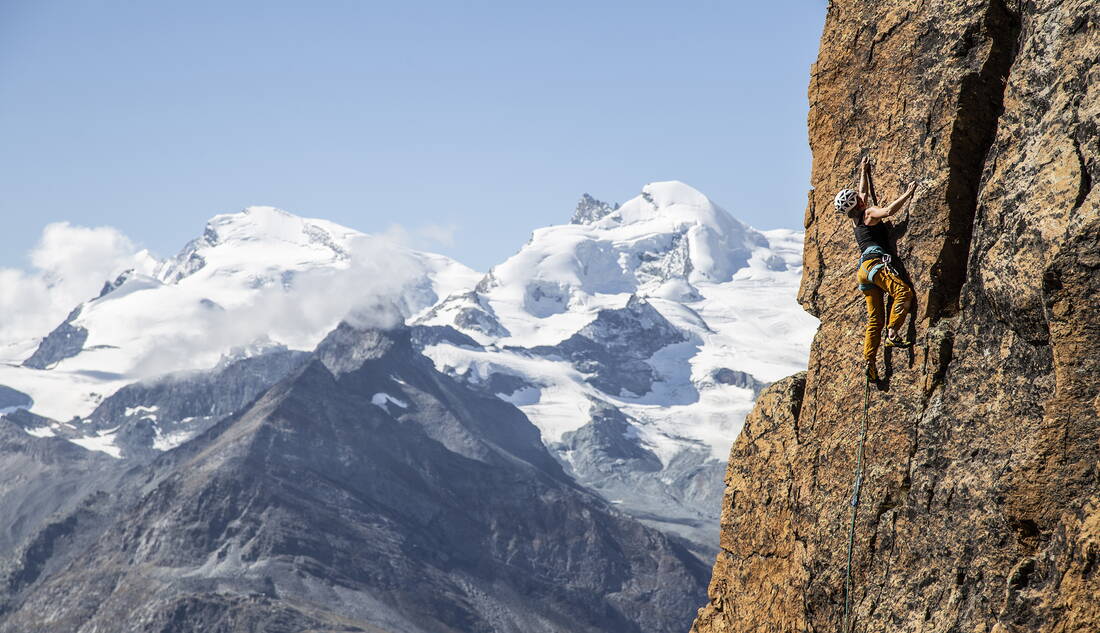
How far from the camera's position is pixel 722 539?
23625 millimetres

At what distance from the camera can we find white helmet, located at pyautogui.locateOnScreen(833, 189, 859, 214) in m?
20.3

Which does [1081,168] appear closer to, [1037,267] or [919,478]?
[1037,267]

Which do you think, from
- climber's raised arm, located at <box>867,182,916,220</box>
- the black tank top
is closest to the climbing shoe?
the black tank top

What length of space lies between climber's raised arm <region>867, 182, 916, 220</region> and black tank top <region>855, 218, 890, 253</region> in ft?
0.67

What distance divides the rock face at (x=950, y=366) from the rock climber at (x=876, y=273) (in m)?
0.28

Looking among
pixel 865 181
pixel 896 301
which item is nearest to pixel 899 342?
pixel 896 301

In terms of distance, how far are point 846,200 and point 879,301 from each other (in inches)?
70.3

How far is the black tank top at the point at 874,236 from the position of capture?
65.4 feet

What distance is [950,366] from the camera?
60.6ft

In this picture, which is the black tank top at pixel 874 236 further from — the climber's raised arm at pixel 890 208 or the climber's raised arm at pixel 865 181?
the climber's raised arm at pixel 865 181

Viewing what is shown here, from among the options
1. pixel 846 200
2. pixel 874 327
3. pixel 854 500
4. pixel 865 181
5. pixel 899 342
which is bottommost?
pixel 854 500

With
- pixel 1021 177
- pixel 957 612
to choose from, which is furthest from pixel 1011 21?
pixel 957 612

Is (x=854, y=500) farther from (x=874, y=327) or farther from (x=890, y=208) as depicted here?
(x=890, y=208)

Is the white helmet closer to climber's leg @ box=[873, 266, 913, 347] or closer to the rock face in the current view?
the rock face
